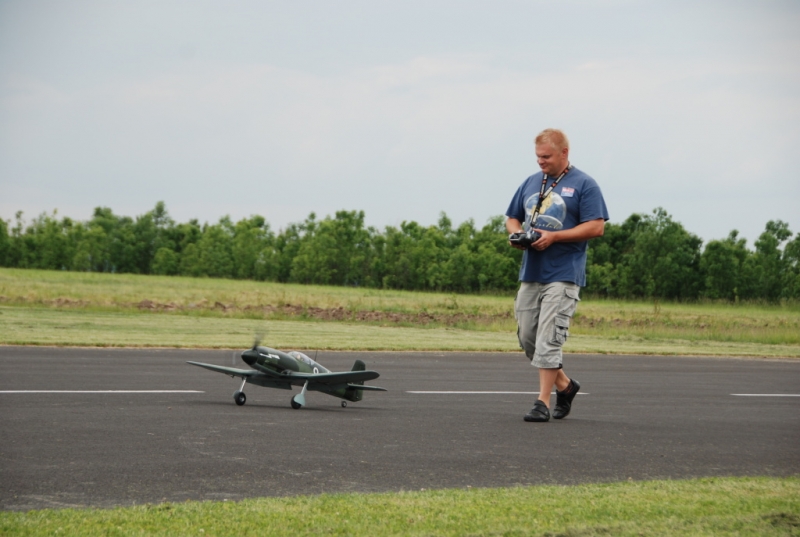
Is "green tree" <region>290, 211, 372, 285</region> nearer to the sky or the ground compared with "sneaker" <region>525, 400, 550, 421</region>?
nearer to the sky

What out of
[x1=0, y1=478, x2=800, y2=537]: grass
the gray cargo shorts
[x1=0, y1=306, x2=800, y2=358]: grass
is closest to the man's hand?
the gray cargo shorts


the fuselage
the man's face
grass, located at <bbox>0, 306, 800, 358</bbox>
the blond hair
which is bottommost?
grass, located at <bbox>0, 306, 800, 358</bbox>

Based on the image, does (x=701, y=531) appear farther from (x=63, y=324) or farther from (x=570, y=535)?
(x=63, y=324)

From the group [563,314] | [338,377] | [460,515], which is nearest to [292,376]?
[338,377]

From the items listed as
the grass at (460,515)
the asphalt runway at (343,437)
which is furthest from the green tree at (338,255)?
the grass at (460,515)

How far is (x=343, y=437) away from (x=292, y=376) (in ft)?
6.23

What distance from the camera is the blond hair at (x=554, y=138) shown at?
7926 mm

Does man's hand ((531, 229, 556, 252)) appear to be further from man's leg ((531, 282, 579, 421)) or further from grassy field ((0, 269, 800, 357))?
grassy field ((0, 269, 800, 357))

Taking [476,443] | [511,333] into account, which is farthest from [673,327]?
[476,443]

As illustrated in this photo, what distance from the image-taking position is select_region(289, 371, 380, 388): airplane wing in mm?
8289

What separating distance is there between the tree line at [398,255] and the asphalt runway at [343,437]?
97.1m

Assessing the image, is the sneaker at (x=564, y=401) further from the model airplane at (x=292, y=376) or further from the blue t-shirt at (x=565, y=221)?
the model airplane at (x=292, y=376)

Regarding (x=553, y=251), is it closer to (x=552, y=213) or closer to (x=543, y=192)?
(x=552, y=213)

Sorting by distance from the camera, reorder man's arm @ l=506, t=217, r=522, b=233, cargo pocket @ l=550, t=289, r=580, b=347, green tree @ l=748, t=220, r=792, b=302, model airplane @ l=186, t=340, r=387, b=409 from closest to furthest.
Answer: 1. cargo pocket @ l=550, t=289, r=580, b=347
2. man's arm @ l=506, t=217, r=522, b=233
3. model airplane @ l=186, t=340, r=387, b=409
4. green tree @ l=748, t=220, r=792, b=302
